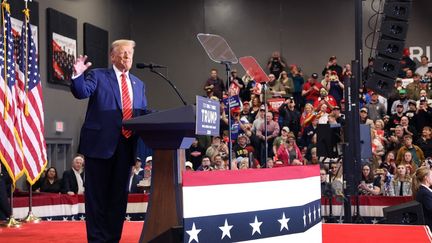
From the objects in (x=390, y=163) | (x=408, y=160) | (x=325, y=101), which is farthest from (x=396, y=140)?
(x=325, y=101)

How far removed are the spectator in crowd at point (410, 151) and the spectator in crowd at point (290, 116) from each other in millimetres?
3551

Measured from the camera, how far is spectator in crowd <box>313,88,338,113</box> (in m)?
17.0

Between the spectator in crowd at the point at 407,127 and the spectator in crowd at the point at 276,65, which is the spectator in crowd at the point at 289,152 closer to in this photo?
the spectator in crowd at the point at 407,127

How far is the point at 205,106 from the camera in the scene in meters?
5.20

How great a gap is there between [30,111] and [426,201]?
519cm

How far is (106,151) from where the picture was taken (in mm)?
5441

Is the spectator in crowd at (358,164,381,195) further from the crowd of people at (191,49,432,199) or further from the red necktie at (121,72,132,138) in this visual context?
the red necktie at (121,72,132,138)

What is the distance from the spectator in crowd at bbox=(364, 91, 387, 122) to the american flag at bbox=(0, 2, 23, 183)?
374 inches

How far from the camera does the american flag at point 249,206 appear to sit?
162 inches

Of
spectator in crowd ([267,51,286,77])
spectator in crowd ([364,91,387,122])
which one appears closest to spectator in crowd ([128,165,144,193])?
spectator in crowd ([364,91,387,122])

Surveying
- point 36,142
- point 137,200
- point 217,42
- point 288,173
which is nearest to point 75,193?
point 137,200

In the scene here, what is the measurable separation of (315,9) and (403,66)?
394cm

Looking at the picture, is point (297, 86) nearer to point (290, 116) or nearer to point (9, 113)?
point (290, 116)

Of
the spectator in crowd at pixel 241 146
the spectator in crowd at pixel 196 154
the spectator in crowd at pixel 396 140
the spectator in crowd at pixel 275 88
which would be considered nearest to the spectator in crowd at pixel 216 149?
the spectator in crowd at pixel 241 146
